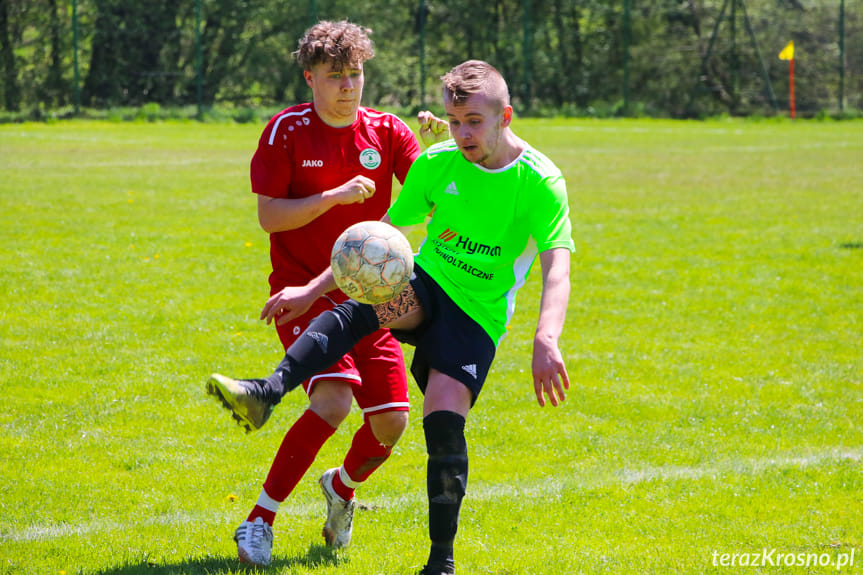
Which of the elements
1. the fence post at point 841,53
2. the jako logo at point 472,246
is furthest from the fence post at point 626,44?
the jako logo at point 472,246

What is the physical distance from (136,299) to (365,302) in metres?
6.47

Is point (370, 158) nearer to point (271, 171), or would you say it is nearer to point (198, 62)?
point (271, 171)

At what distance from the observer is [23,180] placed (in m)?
17.0

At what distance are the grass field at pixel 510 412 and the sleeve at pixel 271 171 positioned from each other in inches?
67.8

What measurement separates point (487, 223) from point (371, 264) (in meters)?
0.57

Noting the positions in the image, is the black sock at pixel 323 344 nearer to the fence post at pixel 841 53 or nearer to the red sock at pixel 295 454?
the red sock at pixel 295 454

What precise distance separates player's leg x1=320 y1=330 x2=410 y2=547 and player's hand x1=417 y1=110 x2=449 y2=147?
3.28ft

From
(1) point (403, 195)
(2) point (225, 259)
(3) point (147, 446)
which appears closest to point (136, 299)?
(2) point (225, 259)

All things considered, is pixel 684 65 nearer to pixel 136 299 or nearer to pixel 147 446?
pixel 136 299

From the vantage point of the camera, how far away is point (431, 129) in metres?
4.68

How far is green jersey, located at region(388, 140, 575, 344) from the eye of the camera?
12.9 ft

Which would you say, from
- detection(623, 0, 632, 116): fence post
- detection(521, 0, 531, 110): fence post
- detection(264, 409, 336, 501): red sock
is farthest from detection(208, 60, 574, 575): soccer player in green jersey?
detection(623, 0, 632, 116): fence post

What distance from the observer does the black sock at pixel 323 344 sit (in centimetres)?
371

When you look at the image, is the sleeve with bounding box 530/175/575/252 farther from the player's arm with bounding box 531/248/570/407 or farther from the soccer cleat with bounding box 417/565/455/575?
the soccer cleat with bounding box 417/565/455/575
